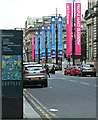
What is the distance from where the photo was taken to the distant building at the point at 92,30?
214ft

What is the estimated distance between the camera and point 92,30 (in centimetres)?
6912

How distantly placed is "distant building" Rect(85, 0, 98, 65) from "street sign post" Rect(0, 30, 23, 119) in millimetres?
54598

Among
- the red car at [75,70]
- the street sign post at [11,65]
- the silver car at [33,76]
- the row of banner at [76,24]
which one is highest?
the row of banner at [76,24]

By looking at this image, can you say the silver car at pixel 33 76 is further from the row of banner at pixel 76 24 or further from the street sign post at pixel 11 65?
the row of banner at pixel 76 24

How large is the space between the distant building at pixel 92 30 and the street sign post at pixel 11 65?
54598 mm

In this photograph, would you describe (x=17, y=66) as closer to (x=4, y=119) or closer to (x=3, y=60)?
(x=3, y=60)

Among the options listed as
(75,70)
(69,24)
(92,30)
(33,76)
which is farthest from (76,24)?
(33,76)

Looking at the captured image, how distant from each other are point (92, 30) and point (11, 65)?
196 feet

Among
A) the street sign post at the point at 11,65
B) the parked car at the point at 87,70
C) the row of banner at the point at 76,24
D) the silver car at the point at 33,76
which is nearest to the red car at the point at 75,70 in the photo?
the parked car at the point at 87,70

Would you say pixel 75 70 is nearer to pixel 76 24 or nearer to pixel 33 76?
pixel 76 24

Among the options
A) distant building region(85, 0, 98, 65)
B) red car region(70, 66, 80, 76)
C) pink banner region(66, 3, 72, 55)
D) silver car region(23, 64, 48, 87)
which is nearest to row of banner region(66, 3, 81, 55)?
pink banner region(66, 3, 72, 55)

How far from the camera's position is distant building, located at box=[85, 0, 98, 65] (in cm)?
6525

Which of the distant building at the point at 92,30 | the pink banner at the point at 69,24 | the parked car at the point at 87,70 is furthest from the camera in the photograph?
the distant building at the point at 92,30

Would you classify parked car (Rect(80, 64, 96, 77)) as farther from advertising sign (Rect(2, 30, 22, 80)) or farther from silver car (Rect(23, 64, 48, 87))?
advertising sign (Rect(2, 30, 22, 80))
